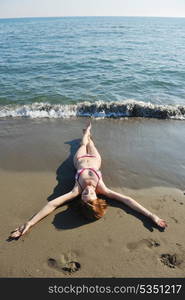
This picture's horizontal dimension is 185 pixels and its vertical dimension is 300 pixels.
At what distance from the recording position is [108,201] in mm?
5000

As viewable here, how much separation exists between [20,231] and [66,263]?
988mm

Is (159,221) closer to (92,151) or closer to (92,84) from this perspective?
(92,151)

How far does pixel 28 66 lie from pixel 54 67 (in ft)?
5.13

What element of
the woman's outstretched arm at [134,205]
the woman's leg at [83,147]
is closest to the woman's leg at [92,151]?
the woman's leg at [83,147]

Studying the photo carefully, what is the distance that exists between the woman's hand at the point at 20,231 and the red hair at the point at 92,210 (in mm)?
991

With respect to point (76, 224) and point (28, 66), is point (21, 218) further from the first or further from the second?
point (28, 66)

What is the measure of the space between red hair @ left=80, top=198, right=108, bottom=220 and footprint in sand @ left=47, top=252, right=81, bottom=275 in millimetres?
783

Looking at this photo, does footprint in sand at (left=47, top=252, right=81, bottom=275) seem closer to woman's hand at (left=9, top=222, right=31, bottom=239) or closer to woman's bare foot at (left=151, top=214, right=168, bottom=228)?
woman's hand at (left=9, top=222, right=31, bottom=239)

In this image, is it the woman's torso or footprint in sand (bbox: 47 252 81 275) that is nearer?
footprint in sand (bbox: 47 252 81 275)

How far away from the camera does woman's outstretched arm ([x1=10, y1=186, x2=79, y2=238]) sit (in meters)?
4.19

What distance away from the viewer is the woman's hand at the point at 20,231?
4.12 m

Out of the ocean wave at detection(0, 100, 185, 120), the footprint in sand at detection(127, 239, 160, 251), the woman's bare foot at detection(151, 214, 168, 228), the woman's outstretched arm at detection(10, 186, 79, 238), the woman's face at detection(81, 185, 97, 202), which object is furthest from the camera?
the ocean wave at detection(0, 100, 185, 120)

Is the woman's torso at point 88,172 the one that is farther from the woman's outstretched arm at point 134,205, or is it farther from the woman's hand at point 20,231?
the woman's hand at point 20,231

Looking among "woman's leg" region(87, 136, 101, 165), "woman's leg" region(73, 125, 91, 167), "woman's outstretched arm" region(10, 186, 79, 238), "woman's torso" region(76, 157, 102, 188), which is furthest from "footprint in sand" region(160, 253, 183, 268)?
"woman's leg" region(73, 125, 91, 167)
